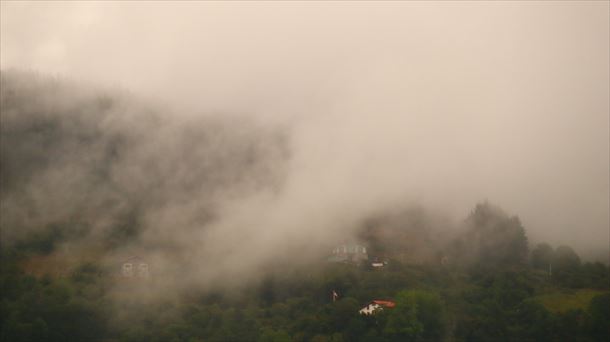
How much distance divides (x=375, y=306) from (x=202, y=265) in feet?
57.8

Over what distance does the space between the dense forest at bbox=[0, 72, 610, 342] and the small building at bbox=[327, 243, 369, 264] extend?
3.76 ft

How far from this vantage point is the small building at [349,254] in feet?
246

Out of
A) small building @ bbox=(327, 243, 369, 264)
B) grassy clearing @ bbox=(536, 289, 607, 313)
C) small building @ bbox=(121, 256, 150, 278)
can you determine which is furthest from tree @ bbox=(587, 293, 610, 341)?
small building @ bbox=(121, 256, 150, 278)

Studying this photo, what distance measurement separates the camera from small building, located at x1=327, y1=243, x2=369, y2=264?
75.0 meters

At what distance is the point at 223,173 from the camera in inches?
3383

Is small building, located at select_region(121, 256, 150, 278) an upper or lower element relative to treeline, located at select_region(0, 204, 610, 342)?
upper

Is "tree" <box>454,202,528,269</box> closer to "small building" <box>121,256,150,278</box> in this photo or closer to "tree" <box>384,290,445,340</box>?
"tree" <box>384,290,445,340</box>

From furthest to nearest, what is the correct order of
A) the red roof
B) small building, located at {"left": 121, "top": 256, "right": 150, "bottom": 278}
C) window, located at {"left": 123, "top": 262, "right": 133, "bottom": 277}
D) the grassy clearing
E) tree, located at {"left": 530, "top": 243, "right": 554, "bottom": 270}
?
tree, located at {"left": 530, "top": 243, "right": 554, "bottom": 270}, small building, located at {"left": 121, "top": 256, "right": 150, "bottom": 278}, window, located at {"left": 123, "top": 262, "right": 133, "bottom": 277}, the grassy clearing, the red roof

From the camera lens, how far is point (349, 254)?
7644cm

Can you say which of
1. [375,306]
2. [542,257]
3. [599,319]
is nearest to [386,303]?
[375,306]

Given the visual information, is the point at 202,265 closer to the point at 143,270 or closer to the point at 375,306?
the point at 143,270

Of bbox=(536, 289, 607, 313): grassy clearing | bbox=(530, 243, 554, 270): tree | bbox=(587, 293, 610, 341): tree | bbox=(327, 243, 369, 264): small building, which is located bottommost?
bbox=(587, 293, 610, 341): tree

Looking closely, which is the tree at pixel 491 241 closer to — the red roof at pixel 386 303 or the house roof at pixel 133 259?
the red roof at pixel 386 303

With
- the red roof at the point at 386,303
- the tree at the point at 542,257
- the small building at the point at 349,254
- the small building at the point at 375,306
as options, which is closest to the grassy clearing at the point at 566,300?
the tree at the point at 542,257
